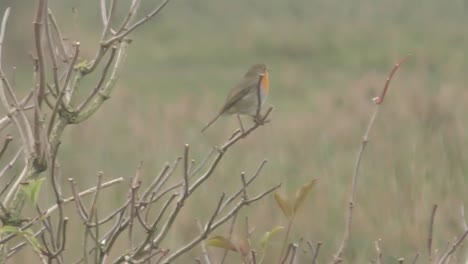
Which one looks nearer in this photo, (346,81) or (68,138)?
(68,138)

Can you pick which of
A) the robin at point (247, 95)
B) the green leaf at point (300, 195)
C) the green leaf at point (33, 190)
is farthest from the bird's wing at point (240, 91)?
the green leaf at point (33, 190)

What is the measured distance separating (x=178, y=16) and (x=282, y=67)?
177 inches

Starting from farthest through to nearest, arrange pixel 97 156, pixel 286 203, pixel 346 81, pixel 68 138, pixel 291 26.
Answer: pixel 291 26 < pixel 346 81 < pixel 68 138 < pixel 97 156 < pixel 286 203

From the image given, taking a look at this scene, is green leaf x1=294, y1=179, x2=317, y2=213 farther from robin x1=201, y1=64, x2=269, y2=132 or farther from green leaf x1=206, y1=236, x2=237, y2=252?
robin x1=201, y1=64, x2=269, y2=132

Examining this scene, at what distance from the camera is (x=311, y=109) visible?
11.9 m

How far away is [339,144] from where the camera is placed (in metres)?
8.40

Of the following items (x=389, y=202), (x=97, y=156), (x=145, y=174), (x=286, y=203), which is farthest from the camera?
(x=97, y=156)

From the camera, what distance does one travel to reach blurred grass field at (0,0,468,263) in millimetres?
5250

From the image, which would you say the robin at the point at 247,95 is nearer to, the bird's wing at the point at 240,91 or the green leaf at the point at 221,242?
the bird's wing at the point at 240,91

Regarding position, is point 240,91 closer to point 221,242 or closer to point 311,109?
point 221,242

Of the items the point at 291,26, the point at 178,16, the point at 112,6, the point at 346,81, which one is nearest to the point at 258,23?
the point at 291,26

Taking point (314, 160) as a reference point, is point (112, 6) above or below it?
above

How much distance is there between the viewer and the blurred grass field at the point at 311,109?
17.2 ft

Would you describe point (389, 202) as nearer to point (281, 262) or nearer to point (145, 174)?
point (145, 174)
